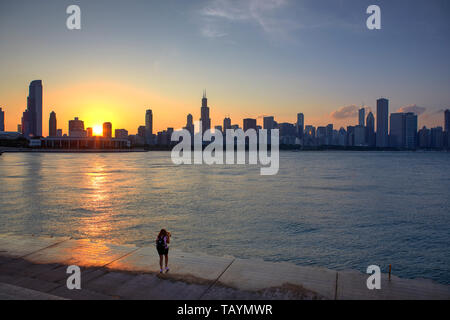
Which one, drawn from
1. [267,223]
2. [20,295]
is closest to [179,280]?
[20,295]

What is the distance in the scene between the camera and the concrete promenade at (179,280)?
1115 cm

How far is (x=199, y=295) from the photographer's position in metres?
11.1

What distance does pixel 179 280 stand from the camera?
40.5 ft

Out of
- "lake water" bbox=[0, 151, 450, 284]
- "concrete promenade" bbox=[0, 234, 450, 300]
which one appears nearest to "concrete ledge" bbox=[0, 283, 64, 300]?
"concrete promenade" bbox=[0, 234, 450, 300]

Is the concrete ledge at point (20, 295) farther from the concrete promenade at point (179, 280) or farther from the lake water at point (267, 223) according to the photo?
the lake water at point (267, 223)

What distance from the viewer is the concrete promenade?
36.6 feet

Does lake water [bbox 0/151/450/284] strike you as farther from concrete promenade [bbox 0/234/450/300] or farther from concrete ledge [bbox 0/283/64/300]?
concrete ledge [bbox 0/283/64/300]

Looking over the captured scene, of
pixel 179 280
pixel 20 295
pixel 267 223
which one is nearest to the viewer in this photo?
pixel 20 295

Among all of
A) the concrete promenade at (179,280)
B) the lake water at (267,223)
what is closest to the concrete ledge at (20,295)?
the concrete promenade at (179,280)

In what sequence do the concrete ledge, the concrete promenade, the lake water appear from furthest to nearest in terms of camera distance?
the lake water → the concrete promenade → the concrete ledge

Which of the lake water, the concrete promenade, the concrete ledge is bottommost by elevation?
the lake water

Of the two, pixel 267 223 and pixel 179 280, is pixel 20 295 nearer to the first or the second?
pixel 179 280
